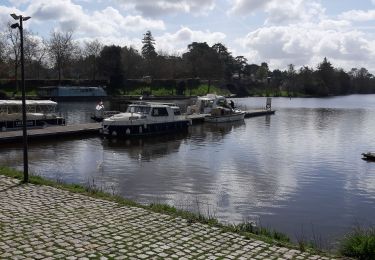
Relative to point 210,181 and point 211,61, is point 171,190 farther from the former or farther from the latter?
point 211,61

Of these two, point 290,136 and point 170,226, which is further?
A: point 290,136

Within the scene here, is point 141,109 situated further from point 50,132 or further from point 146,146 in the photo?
point 50,132

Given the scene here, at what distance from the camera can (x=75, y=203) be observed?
38.9 feet

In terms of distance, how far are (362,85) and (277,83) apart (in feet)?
208

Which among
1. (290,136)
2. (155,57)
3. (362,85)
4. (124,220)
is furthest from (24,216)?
(362,85)

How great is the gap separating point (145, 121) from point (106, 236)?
27344 millimetres

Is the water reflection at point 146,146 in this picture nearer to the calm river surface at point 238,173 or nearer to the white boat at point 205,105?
the calm river surface at point 238,173

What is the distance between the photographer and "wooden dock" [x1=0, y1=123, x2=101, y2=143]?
2948 cm

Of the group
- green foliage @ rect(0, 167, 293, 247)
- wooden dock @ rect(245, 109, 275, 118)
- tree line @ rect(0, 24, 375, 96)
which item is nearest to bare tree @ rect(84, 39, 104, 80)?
tree line @ rect(0, 24, 375, 96)

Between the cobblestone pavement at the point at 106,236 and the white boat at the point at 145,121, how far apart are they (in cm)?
2258

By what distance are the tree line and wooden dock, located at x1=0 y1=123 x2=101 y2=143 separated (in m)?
56.8

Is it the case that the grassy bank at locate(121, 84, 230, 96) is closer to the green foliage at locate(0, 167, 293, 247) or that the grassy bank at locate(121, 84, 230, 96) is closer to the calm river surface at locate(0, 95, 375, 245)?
the calm river surface at locate(0, 95, 375, 245)

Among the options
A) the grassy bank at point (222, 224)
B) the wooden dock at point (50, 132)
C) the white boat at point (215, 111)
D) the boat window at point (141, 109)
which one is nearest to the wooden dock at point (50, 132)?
the wooden dock at point (50, 132)

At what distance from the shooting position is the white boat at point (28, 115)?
33125 millimetres
